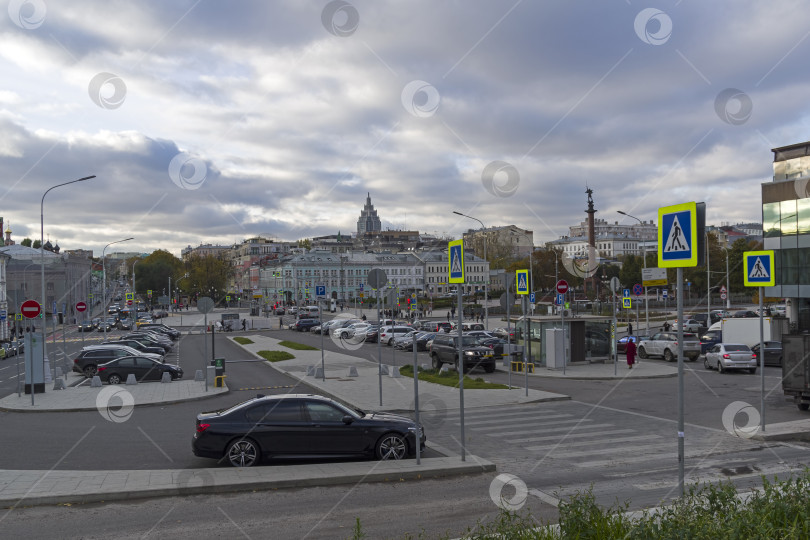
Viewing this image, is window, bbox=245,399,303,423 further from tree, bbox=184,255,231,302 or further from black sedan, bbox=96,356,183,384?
tree, bbox=184,255,231,302

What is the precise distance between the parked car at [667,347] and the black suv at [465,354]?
1052 centimetres

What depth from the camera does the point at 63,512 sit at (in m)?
9.31

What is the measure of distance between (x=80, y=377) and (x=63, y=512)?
72.8 feet

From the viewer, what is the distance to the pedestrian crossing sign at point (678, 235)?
6841 mm

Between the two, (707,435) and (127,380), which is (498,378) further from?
(127,380)

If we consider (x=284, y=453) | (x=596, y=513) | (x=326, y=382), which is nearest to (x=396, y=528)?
(x=596, y=513)

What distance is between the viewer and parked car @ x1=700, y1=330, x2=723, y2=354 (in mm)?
38588

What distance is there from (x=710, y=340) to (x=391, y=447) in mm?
33599

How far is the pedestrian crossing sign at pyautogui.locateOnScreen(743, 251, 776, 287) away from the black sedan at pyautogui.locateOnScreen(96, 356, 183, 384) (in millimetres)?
21902

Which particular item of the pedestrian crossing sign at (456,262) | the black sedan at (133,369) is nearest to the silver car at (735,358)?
the pedestrian crossing sign at (456,262)

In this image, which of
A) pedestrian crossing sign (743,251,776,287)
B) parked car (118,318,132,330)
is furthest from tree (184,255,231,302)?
pedestrian crossing sign (743,251,776,287)

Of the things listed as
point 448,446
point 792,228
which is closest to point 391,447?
point 448,446

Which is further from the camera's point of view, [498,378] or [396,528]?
[498,378]

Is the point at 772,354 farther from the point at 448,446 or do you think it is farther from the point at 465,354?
the point at 448,446
